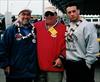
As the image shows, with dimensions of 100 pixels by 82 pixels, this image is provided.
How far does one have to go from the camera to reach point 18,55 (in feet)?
17.8

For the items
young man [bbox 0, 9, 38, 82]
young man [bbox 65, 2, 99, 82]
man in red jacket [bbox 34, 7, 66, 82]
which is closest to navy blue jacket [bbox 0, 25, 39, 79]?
young man [bbox 0, 9, 38, 82]

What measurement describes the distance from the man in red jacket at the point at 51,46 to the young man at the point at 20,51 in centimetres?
10

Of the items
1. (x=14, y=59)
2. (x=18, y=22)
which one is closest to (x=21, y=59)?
(x=14, y=59)

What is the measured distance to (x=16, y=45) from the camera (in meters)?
5.41

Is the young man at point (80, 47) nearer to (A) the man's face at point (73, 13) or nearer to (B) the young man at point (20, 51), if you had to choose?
(A) the man's face at point (73, 13)

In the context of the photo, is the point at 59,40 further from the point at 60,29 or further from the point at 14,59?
the point at 14,59

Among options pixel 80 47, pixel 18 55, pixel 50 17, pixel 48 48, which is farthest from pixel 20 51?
pixel 80 47

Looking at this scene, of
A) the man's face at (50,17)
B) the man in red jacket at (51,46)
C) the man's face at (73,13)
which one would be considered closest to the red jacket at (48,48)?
the man in red jacket at (51,46)

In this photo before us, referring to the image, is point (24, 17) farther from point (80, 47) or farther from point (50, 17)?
point (80, 47)

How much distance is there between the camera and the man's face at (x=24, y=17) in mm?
5441

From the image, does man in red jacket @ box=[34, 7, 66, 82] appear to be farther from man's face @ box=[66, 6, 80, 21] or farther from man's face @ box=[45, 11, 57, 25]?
man's face @ box=[66, 6, 80, 21]

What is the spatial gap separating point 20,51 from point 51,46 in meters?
0.42

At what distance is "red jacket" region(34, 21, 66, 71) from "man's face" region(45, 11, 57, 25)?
130 millimetres

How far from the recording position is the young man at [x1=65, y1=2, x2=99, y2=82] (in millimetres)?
5281
